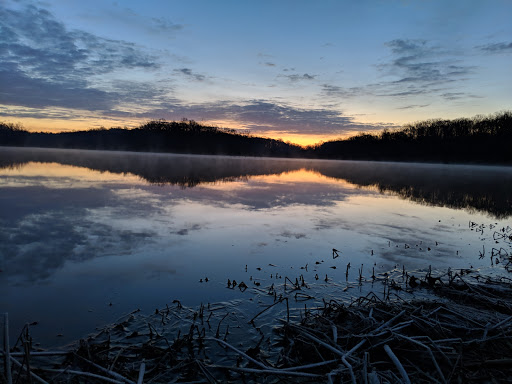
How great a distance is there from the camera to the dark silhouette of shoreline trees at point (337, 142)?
9800 cm

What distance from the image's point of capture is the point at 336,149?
499 ft

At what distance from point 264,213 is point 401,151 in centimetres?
12418

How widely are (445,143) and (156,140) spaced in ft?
427

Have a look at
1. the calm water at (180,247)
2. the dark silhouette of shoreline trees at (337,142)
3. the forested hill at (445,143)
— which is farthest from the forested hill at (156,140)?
the calm water at (180,247)

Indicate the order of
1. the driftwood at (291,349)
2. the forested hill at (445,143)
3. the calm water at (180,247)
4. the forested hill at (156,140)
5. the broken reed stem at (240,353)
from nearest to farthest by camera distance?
the driftwood at (291,349) → the broken reed stem at (240,353) → the calm water at (180,247) → the forested hill at (445,143) → the forested hill at (156,140)

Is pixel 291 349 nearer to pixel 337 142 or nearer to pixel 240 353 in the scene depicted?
pixel 240 353

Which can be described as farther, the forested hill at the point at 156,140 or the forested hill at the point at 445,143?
the forested hill at the point at 156,140

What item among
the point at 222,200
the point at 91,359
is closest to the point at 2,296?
the point at 91,359

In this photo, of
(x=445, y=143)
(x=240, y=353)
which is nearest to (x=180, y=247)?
(x=240, y=353)

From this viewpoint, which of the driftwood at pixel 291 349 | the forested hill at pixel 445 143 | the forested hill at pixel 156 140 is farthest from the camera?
the forested hill at pixel 156 140

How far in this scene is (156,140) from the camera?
151m

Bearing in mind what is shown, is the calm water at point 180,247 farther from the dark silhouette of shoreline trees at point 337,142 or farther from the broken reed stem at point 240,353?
the dark silhouette of shoreline trees at point 337,142

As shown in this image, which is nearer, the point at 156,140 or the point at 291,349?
the point at 291,349

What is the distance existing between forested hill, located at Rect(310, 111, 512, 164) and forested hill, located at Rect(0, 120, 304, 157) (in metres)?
44.7
